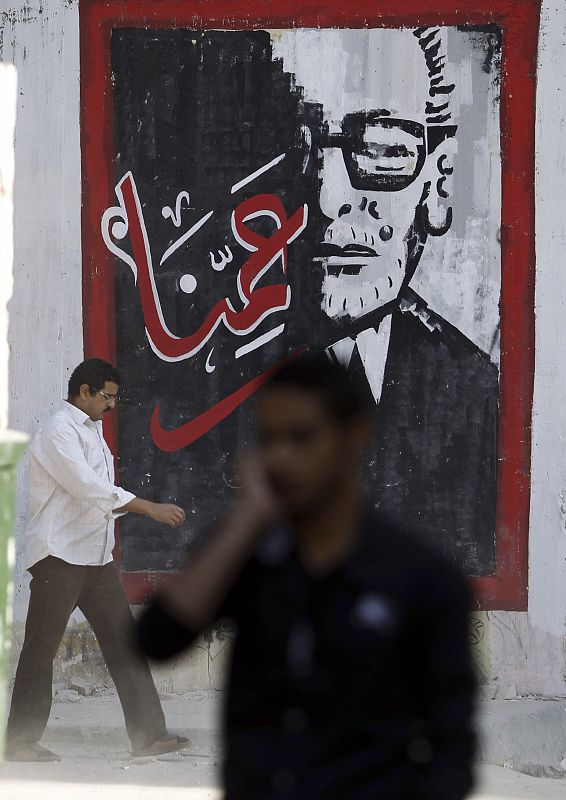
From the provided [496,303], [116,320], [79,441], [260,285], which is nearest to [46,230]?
[116,320]

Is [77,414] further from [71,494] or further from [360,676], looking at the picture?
[360,676]

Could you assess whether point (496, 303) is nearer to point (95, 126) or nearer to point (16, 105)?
point (95, 126)

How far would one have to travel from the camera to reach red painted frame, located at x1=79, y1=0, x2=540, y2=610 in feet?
23.6

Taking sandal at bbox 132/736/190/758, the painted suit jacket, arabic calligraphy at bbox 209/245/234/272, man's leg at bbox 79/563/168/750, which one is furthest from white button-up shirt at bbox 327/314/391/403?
sandal at bbox 132/736/190/758

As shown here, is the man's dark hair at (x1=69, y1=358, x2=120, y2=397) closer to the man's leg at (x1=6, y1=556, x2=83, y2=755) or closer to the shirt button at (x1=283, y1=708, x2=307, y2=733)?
the man's leg at (x1=6, y1=556, x2=83, y2=755)

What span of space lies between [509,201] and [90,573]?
3165 mm

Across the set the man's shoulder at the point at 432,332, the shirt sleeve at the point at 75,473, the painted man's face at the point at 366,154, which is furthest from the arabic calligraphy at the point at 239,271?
the shirt sleeve at the point at 75,473

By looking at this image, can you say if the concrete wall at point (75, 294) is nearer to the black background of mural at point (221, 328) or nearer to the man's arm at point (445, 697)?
the black background of mural at point (221, 328)

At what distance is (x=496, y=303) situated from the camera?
722cm

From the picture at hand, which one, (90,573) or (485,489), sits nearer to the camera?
(90,573)

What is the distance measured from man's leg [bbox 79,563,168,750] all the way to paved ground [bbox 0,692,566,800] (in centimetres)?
14

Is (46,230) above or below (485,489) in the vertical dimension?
above

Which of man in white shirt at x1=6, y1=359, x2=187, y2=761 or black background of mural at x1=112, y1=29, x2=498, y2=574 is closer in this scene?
man in white shirt at x1=6, y1=359, x2=187, y2=761

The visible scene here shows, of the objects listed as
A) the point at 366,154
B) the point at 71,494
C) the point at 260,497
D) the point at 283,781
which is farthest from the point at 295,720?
the point at 366,154
